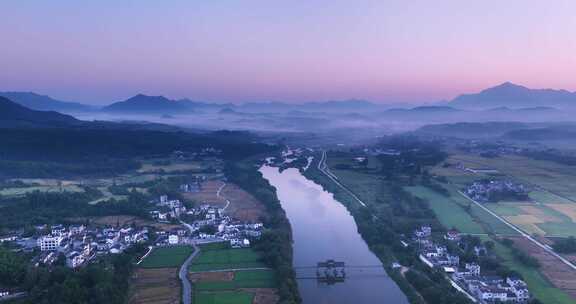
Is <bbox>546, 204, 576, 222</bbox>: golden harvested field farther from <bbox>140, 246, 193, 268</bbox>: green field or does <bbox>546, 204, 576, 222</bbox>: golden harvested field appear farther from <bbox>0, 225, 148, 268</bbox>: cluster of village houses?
<bbox>0, 225, 148, 268</bbox>: cluster of village houses

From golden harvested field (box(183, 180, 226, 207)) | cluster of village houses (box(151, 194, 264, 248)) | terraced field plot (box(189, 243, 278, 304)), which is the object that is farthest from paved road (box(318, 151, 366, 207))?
terraced field plot (box(189, 243, 278, 304))

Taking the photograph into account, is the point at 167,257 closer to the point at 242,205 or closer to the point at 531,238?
the point at 242,205

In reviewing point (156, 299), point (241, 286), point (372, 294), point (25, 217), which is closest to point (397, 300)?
point (372, 294)

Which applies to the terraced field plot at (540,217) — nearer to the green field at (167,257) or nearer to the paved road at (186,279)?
the paved road at (186,279)

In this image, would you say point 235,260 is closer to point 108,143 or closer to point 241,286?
point 241,286

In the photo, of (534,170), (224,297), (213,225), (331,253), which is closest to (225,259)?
(224,297)

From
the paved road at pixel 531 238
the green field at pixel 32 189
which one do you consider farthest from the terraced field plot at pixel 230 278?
the green field at pixel 32 189
